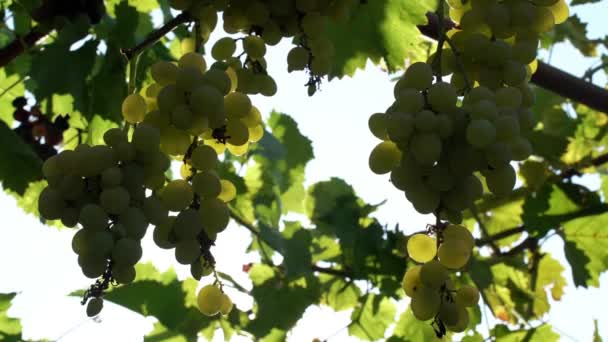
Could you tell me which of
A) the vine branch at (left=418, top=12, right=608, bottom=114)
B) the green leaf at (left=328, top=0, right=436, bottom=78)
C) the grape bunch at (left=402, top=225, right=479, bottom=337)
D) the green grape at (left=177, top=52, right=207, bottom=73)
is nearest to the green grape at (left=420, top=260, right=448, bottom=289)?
the grape bunch at (left=402, top=225, right=479, bottom=337)

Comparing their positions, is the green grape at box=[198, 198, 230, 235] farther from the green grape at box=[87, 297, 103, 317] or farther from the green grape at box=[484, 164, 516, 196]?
the green grape at box=[484, 164, 516, 196]

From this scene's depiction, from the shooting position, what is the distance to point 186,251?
836mm

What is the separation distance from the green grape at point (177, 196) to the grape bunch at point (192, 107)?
0.23 feet

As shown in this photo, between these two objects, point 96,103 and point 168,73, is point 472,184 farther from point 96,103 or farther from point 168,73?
point 96,103

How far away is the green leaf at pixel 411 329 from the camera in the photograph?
1837 millimetres

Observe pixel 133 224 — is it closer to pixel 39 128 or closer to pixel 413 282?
pixel 413 282

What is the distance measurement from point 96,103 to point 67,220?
74cm

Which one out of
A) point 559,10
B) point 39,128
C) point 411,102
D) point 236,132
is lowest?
point 411,102

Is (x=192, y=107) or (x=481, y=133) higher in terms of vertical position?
(x=192, y=107)

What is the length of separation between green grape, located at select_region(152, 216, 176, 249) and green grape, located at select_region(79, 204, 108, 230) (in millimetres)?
75

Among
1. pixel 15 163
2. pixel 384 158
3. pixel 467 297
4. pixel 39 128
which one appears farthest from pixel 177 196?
pixel 39 128

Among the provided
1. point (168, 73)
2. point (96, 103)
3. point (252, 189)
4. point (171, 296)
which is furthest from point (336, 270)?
point (168, 73)

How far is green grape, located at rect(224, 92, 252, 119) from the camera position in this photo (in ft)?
3.14

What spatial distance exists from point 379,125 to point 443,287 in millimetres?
201
